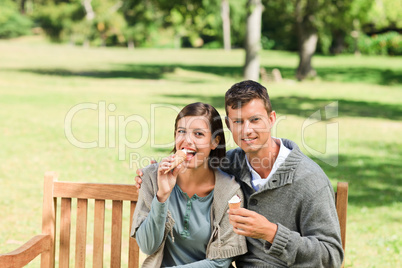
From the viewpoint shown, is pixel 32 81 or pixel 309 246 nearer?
pixel 309 246

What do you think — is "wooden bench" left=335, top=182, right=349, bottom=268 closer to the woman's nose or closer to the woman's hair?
the woman's hair

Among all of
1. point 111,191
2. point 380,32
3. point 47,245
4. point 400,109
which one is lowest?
point 47,245

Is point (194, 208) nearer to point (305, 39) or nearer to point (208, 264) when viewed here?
point (208, 264)

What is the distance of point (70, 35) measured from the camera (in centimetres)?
7531

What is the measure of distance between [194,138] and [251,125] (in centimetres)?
33

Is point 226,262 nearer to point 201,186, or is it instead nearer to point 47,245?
point 201,186

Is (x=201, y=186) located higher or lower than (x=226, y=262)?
higher

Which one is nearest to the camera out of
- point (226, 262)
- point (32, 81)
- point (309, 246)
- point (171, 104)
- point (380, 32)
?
point (309, 246)

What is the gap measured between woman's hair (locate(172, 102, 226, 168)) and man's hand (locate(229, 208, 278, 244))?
2.13 feet

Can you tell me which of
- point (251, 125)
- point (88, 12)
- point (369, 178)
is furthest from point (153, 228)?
point (88, 12)

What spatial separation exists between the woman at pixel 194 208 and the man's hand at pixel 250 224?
1.08 feet

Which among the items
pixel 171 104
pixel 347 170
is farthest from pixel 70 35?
pixel 347 170

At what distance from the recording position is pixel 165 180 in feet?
9.46

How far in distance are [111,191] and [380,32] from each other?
5522 cm
